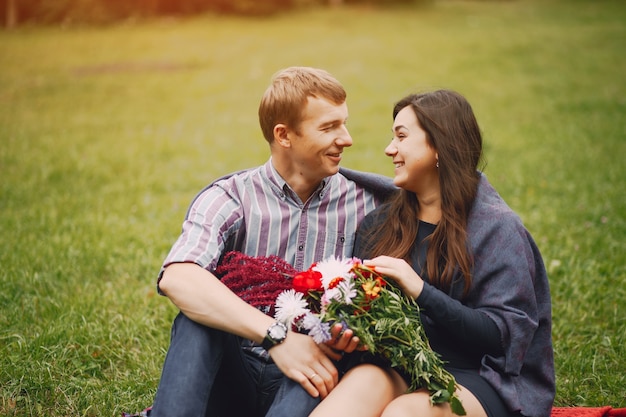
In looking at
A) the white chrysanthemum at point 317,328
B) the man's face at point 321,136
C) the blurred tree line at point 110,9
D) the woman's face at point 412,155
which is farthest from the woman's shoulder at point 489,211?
the blurred tree line at point 110,9

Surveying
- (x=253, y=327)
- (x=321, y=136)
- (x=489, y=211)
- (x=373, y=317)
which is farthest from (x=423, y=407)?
(x=321, y=136)

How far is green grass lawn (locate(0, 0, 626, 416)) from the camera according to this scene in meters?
4.19

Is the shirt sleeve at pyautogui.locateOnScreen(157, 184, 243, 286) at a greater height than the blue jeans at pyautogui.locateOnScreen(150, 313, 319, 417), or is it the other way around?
the shirt sleeve at pyautogui.locateOnScreen(157, 184, 243, 286)

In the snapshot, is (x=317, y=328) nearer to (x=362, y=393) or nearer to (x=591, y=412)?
(x=362, y=393)

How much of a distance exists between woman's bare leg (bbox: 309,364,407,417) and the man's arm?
9cm

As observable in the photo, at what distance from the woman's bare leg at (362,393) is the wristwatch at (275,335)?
1.00 ft

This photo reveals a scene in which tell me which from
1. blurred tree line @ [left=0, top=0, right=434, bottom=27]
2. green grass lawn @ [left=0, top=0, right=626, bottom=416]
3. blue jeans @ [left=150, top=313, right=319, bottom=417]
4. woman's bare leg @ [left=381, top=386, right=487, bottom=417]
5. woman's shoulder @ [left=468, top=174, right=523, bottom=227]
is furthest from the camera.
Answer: blurred tree line @ [left=0, top=0, right=434, bottom=27]

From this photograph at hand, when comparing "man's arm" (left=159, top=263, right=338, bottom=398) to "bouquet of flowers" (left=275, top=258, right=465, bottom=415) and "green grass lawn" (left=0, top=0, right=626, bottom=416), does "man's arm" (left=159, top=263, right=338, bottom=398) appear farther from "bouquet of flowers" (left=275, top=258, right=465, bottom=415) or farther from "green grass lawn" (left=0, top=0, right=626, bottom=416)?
"green grass lawn" (left=0, top=0, right=626, bottom=416)

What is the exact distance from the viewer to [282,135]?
11.5ft

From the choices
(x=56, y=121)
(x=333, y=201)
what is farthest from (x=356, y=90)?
(x=333, y=201)

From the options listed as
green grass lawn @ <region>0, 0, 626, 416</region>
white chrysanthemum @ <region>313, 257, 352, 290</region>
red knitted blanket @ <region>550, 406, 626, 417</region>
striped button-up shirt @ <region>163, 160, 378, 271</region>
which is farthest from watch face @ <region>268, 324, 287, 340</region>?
red knitted blanket @ <region>550, 406, 626, 417</region>

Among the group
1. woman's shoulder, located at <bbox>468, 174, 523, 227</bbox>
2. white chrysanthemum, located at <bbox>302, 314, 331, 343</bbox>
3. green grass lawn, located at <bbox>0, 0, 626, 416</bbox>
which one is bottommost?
green grass lawn, located at <bbox>0, 0, 626, 416</bbox>

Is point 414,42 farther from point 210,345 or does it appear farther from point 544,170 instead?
point 210,345

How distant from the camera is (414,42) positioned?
18.8m
